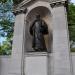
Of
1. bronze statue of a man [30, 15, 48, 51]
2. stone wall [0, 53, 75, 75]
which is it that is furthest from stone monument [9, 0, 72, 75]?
stone wall [0, 53, 75, 75]

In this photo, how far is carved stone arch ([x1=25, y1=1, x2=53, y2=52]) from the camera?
8.99 m

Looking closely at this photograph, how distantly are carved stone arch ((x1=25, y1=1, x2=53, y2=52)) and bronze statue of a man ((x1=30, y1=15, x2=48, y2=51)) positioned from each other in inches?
10.6

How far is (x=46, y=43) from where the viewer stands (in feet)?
29.8

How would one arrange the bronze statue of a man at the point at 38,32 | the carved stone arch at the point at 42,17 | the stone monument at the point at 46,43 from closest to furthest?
1. the stone monument at the point at 46,43
2. the bronze statue of a man at the point at 38,32
3. the carved stone arch at the point at 42,17

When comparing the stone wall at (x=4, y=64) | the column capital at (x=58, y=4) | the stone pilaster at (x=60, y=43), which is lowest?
the stone wall at (x=4, y=64)

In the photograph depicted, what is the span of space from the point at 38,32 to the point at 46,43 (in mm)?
736

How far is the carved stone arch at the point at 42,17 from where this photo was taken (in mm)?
8992

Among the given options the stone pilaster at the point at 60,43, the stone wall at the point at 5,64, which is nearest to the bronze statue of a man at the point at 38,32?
the stone pilaster at the point at 60,43

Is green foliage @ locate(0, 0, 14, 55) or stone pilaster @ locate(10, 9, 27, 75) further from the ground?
green foliage @ locate(0, 0, 14, 55)

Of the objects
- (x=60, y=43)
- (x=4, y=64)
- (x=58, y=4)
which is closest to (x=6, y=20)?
(x=4, y=64)

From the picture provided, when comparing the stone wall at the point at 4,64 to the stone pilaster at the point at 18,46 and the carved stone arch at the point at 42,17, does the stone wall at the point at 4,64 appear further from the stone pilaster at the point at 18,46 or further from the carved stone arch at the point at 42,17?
the carved stone arch at the point at 42,17

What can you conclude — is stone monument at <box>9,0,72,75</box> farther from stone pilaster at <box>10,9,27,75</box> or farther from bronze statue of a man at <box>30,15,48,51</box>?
bronze statue of a man at <box>30,15,48,51</box>

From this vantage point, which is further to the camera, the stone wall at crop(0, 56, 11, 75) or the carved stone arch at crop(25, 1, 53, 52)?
Answer: the carved stone arch at crop(25, 1, 53, 52)

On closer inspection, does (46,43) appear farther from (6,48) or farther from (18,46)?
(6,48)
